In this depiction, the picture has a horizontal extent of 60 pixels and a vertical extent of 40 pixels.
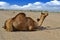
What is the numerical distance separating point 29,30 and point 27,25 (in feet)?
0.76

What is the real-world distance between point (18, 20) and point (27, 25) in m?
0.42

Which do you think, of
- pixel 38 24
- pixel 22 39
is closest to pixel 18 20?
pixel 38 24

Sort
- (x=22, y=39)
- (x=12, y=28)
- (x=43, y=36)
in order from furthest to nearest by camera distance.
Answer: (x=12, y=28), (x=43, y=36), (x=22, y=39)

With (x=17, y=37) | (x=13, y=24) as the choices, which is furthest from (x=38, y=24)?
(x=17, y=37)

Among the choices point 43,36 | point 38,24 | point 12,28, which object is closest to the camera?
point 43,36

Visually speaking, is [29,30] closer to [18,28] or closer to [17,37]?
[18,28]

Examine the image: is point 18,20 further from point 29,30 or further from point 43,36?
point 43,36

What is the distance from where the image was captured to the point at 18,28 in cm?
904

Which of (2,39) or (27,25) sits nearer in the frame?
(2,39)

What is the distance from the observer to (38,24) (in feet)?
31.6

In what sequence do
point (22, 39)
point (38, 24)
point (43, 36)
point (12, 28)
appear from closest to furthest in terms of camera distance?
1. point (22, 39)
2. point (43, 36)
3. point (12, 28)
4. point (38, 24)

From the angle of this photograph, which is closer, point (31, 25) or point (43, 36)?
point (43, 36)

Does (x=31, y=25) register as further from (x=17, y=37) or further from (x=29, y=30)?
(x=17, y=37)

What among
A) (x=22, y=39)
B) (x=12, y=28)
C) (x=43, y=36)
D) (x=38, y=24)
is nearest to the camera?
(x=22, y=39)
